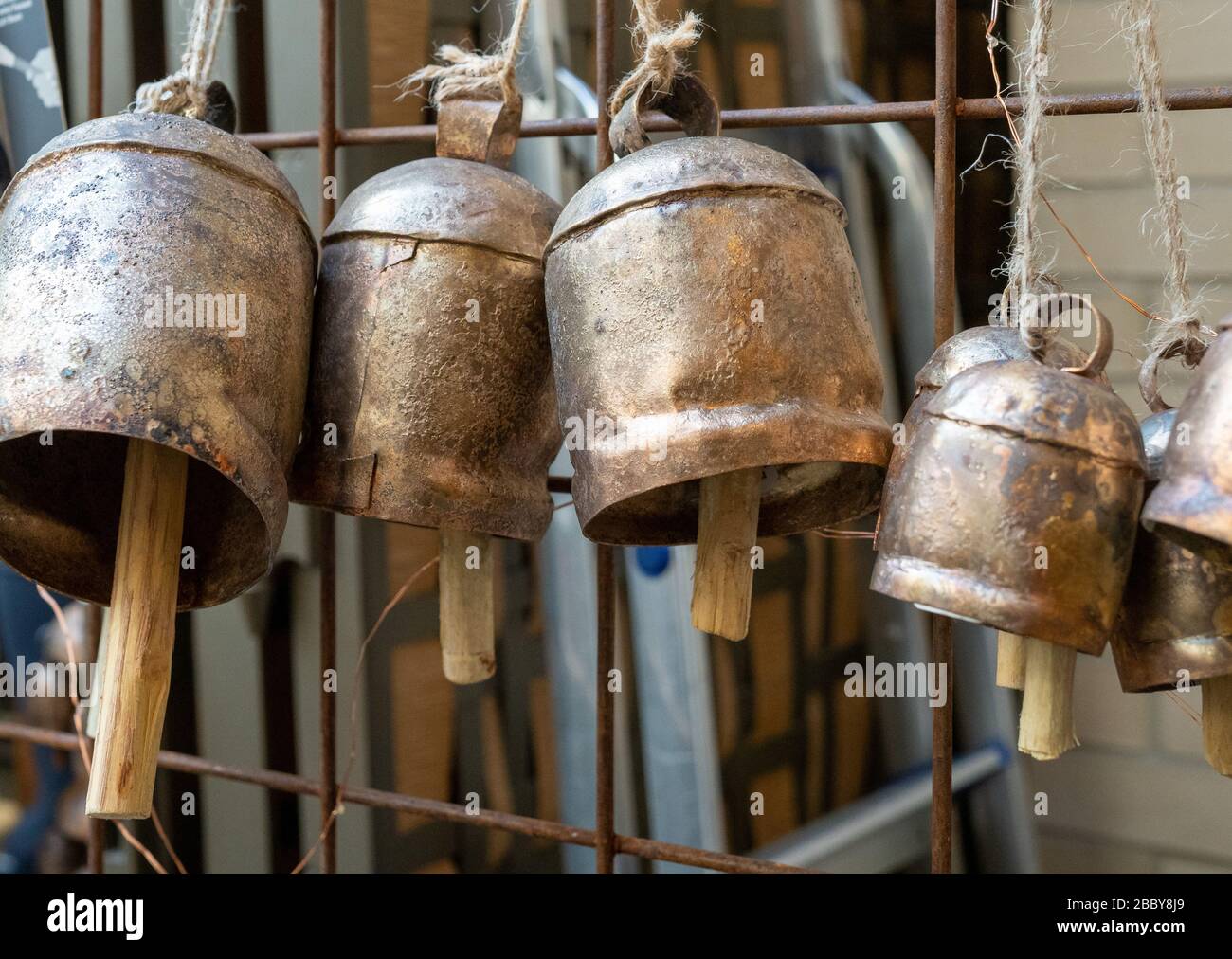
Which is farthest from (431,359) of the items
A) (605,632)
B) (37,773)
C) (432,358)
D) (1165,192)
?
(37,773)

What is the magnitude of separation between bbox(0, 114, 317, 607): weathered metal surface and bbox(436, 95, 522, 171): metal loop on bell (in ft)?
0.47

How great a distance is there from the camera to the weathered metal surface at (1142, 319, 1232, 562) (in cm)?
60

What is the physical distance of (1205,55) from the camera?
162 centimetres

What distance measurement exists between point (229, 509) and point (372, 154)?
34.3 inches

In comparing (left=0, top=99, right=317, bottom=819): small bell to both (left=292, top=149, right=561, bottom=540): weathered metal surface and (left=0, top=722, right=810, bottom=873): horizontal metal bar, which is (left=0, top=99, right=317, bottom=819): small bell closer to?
A: (left=292, top=149, right=561, bottom=540): weathered metal surface

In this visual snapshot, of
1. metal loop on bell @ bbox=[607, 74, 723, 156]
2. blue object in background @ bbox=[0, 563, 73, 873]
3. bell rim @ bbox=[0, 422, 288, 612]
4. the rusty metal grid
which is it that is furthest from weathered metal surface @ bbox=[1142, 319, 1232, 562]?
blue object in background @ bbox=[0, 563, 73, 873]

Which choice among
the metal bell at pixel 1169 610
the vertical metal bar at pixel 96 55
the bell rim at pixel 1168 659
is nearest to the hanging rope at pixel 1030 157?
the metal bell at pixel 1169 610

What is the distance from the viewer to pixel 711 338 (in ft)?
2.32

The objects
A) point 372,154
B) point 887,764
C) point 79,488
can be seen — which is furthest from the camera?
point 887,764

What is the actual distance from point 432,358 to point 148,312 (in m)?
0.19

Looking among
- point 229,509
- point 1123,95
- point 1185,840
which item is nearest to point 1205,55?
point 1123,95

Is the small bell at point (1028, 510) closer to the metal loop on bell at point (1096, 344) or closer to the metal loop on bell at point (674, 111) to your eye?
the metal loop on bell at point (1096, 344)

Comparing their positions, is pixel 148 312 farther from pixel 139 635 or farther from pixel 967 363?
pixel 967 363
